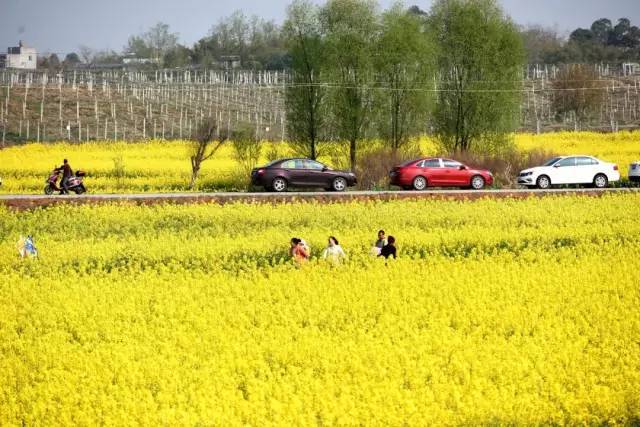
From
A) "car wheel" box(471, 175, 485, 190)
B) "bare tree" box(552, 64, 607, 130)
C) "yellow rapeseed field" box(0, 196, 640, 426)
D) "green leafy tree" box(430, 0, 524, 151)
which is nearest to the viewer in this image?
"yellow rapeseed field" box(0, 196, 640, 426)

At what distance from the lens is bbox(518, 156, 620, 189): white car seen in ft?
148

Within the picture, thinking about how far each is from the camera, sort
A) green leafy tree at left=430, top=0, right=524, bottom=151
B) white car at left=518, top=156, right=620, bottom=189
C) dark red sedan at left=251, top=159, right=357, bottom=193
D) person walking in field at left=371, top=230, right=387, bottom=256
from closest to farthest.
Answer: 1. person walking in field at left=371, top=230, right=387, bottom=256
2. dark red sedan at left=251, top=159, right=357, bottom=193
3. white car at left=518, top=156, right=620, bottom=189
4. green leafy tree at left=430, top=0, right=524, bottom=151

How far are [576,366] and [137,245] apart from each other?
15830mm

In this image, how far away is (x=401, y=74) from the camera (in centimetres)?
5356

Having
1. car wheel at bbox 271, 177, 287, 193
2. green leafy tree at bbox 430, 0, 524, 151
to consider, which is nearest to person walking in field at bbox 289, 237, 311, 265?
car wheel at bbox 271, 177, 287, 193

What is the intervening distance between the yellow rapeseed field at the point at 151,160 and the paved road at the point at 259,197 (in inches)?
388

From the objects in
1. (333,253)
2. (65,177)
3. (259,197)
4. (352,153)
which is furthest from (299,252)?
(352,153)

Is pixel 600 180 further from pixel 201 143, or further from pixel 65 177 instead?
pixel 65 177

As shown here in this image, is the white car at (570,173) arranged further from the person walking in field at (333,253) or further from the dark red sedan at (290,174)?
the person walking in field at (333,253)

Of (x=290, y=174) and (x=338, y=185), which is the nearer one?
(x=290, y=174)

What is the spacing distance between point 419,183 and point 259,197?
26.6ft

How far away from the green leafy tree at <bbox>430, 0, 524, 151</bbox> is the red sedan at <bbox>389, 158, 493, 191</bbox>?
1146cm

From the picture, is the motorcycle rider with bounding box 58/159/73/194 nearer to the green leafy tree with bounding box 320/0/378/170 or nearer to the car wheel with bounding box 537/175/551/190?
the green leafy tree with bounding box 320/0/378/170

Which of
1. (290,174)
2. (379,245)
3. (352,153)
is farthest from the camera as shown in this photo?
(352,153)
